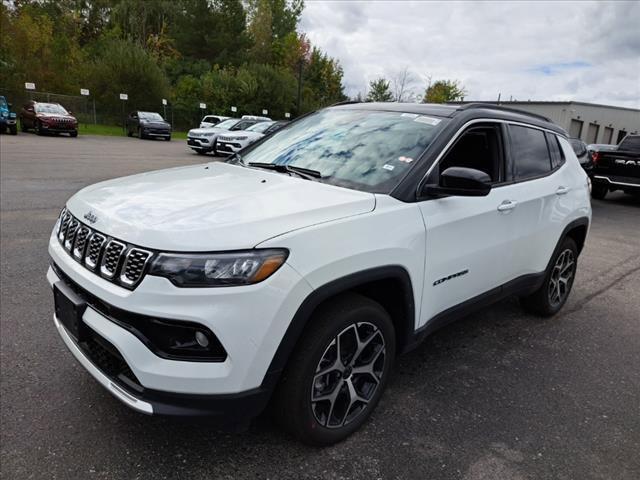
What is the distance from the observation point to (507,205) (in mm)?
3295

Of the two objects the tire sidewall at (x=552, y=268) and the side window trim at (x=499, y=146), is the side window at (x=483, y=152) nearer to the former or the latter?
the side window trim at (x=499, y=146)

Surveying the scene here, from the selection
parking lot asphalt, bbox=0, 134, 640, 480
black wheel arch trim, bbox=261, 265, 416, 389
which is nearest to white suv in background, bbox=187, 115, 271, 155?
parking lot asphalt, bbox=0, 134, 640, 480

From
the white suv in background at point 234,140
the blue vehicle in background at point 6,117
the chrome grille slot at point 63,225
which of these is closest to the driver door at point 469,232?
the chrome grille slot at point 63,225

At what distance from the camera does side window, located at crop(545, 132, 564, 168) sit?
13.4 ft

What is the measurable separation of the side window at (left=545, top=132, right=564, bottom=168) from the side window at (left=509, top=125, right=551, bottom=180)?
8 cm

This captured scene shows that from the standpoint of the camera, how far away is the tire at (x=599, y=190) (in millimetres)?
13070

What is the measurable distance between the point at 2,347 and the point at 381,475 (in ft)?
8.75

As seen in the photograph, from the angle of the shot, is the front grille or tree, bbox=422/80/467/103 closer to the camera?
the front grille

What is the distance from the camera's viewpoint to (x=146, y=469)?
2.29 metres

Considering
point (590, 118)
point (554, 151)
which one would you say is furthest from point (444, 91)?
point (554, 151)

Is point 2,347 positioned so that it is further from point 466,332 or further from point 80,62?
point 80,62

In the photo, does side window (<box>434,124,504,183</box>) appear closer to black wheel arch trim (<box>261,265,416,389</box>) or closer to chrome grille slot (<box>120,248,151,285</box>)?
black wheel arch trim (<box>261,265,416,389</box>)

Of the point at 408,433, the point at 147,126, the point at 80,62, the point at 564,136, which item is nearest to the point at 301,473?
the point at 408,433

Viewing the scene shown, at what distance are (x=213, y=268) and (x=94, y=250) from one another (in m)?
0.69
